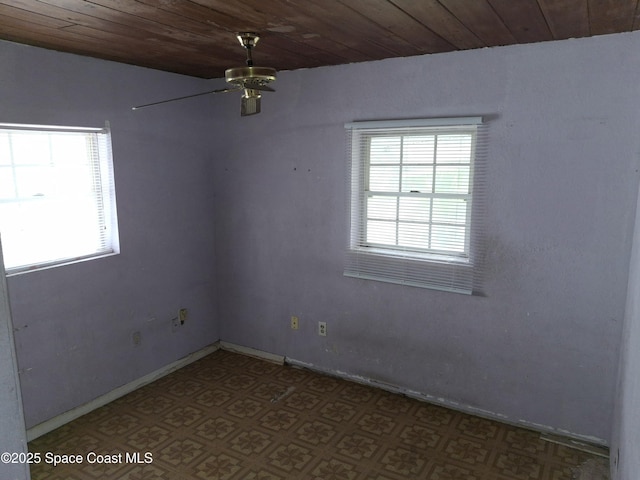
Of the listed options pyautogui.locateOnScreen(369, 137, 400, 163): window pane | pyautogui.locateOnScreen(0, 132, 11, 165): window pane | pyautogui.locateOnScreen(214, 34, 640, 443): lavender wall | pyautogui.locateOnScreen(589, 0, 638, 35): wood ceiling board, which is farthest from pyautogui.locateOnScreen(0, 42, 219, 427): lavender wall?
pyautogui.locateOnScreen(589, 0, 638, 35): wood ceiling board

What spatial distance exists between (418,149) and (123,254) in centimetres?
235

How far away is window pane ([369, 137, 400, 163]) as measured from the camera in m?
3.35

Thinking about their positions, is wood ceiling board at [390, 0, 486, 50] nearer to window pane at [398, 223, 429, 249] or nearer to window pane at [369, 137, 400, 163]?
window pane at [369, 137, 400, 163]

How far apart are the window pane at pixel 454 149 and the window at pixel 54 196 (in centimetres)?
240

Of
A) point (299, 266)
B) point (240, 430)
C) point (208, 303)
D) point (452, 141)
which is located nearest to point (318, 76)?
point (452, 141)

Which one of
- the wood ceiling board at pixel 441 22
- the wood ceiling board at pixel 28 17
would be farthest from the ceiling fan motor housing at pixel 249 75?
the wood ceiling board at pixel 28 17

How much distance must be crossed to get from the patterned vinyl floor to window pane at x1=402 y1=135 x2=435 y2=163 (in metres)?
1.80

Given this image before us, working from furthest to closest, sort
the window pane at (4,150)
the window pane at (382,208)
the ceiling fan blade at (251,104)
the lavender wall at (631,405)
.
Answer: the window pane at (382,208), the window pane at (4,150), the ceiling fan blade at (251,104), the lavender wall at (631,405)

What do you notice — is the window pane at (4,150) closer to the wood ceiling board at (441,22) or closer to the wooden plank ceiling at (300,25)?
the wooden plank ceiling at (300,25)

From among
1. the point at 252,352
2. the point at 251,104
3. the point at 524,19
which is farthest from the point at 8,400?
the point at 252,352

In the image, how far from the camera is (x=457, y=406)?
3338 millimetres

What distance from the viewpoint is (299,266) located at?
3.90 m

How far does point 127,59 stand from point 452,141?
2.36 m

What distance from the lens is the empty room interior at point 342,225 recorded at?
259cm
